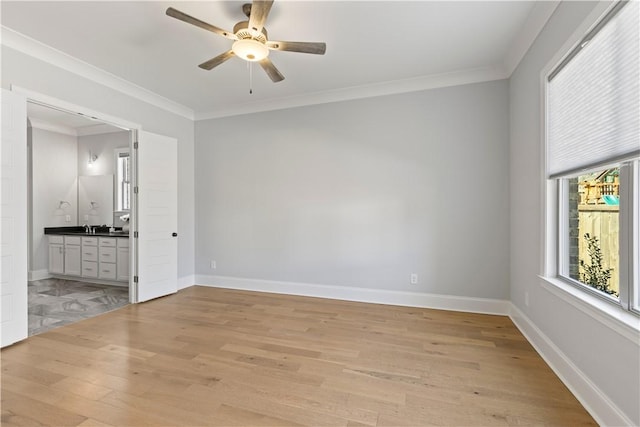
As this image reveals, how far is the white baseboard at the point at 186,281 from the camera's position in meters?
4.69

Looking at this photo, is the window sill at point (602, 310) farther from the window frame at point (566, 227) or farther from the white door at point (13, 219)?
the white door at point (13, 219)

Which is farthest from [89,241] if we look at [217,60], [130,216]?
[217,60]

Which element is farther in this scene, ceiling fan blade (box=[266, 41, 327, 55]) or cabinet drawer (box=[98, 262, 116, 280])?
cabinet drawer (box=[98, 262, 116, 280])

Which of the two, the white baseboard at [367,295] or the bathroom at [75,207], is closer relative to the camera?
the white baseboard at [367,295]

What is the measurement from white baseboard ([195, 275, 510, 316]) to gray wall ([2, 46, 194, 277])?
794mm

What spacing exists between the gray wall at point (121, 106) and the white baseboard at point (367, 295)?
0.79m

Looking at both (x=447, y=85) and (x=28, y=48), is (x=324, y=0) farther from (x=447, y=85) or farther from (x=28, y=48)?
(x=28, y=48)

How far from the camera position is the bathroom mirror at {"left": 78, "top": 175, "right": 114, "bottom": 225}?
591 cm

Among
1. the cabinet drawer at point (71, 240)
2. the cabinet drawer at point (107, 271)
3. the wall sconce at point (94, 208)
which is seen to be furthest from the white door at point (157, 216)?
the wall sconce at point (94, 208)

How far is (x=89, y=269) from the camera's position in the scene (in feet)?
16.9

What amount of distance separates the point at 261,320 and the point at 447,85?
11.9 ft

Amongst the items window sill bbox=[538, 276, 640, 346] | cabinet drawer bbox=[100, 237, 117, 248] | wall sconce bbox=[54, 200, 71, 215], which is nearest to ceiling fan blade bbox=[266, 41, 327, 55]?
window sill bbox=[538, 276, 640, 346]

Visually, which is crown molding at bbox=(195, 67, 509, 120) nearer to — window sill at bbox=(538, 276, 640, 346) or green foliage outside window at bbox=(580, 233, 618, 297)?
green foliage outside window at bbox=(580, 233, 618, 297)

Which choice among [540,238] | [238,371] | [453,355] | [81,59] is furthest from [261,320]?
[81,59]
